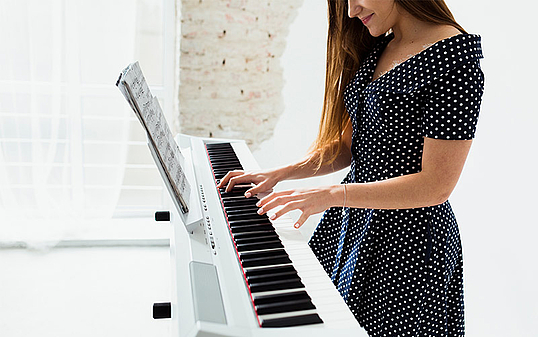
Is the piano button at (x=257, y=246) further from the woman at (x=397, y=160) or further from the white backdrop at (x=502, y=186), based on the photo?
the white backdrop at (x=502, y=186)

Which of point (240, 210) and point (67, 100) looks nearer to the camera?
point (240, 210)

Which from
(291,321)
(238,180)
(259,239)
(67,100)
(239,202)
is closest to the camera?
(291,321)

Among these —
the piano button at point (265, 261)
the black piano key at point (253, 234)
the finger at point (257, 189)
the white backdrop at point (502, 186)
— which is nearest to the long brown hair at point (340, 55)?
the finger at point (257, 189)

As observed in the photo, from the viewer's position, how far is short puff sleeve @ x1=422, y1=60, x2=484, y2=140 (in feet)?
3.77

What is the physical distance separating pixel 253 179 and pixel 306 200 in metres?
0.37

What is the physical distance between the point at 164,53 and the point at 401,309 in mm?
2442

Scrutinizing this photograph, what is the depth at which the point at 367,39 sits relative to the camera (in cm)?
155

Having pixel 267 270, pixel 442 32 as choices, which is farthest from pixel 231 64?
pixel 267 270

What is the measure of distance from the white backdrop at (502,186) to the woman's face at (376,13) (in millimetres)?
991

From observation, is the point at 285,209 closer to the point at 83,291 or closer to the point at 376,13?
the point at 376,13

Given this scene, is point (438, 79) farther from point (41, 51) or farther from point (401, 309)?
point (41, 51)

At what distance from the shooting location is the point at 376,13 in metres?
1.33

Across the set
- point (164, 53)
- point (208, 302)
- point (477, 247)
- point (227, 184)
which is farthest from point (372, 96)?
point (164, 53)

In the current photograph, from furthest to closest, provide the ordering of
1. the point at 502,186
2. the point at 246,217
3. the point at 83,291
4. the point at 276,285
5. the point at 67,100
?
the point at 67,100
the point at 83,291
the point at 502,186
the point at 246,217
the point at 276,285
